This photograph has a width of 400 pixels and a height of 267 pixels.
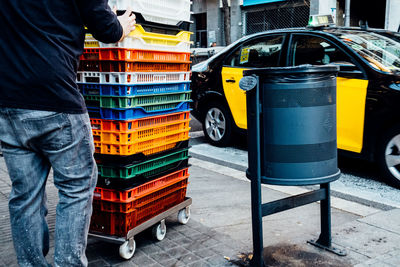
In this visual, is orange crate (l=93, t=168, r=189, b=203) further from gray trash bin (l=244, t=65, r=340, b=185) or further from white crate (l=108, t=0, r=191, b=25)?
white crate (l=108, t=0, r=191, b=25)

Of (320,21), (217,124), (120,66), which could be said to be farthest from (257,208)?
(217,124)

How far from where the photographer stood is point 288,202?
314 centimetres

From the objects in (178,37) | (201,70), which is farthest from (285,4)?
(178,37)

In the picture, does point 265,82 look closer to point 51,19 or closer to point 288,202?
point 288,202

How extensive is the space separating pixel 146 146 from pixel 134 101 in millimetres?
354

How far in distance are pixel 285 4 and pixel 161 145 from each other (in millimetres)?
19874

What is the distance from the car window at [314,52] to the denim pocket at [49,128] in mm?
4083

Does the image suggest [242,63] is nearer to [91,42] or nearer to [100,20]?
[91,42]

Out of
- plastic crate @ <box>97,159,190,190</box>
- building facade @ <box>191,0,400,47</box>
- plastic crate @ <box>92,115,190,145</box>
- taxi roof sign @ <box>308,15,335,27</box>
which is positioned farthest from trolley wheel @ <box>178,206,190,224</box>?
building facade @ <box>191,0,400,47</box>

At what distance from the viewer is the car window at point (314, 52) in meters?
5.52

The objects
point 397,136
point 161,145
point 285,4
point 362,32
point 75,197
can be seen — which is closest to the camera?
point 75,197

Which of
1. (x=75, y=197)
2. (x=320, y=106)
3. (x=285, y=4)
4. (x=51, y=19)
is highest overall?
(x=285, y=4)

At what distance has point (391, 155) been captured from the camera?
197 inches

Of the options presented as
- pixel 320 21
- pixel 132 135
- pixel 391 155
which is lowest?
pixel 391 155
